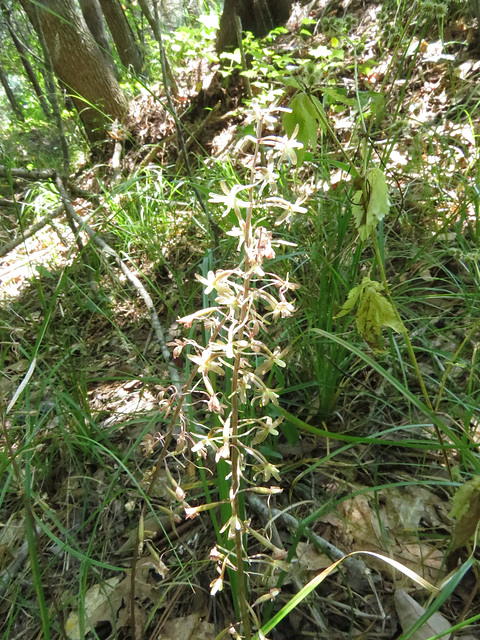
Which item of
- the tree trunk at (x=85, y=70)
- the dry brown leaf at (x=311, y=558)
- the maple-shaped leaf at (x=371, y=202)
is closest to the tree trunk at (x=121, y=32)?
the tree trunk at (x=85, y=70)

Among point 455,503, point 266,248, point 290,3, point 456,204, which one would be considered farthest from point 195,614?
point 290,3

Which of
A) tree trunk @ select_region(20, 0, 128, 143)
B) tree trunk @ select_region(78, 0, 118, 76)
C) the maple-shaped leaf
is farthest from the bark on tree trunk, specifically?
the maple-shaped leaf

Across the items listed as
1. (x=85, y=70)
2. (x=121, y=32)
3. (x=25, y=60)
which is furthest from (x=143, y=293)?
(x=121, y=32)

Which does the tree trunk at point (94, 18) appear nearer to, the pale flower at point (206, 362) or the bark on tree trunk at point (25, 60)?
the bark on tree trunk at point (25, 60)

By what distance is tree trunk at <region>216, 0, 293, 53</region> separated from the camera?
5.25 m

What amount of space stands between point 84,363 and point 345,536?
5.48 ft

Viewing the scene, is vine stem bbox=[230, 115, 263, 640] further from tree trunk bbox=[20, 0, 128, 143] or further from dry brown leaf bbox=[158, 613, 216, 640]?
tree trunk bbox=[20, 0, 128, 143]

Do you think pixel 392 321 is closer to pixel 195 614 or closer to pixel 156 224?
pixel 195 614

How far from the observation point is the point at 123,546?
1.47 meters

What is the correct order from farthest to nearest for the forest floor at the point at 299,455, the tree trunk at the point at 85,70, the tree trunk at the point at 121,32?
the tree trunk at the point at 121,32, the tree trunk at the point at 85,70, the forest floor at the point at 299,455

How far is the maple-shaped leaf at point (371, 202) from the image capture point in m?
0.93

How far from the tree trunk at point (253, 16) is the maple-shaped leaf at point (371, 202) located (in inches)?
209

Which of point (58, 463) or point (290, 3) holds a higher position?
point (290, 3)

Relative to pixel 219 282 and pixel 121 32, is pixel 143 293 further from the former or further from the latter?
pixel 121 32
